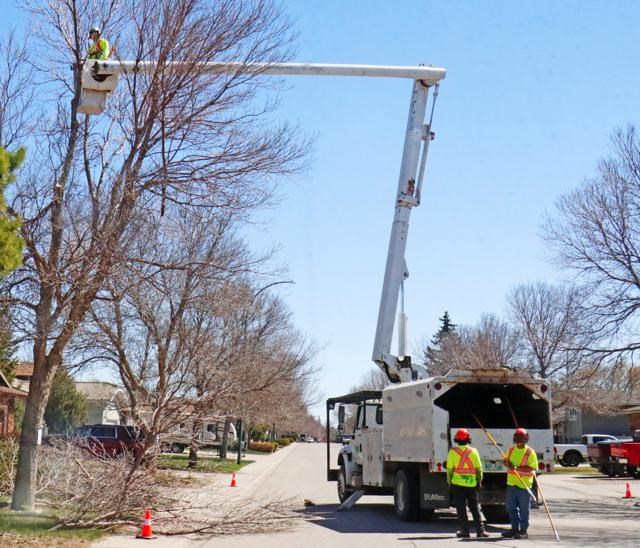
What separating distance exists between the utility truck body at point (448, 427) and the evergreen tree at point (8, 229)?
812cm

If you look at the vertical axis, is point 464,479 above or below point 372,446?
below

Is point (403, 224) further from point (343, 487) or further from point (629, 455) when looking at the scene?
point (629, 455)

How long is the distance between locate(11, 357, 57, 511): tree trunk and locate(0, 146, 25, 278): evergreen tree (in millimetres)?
4551

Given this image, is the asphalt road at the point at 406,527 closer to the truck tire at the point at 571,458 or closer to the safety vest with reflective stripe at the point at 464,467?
the safety vest with reflective stripe at the point at 464,467

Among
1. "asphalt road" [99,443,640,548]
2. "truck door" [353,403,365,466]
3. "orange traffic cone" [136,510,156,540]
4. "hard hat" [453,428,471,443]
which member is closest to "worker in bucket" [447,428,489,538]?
"hard hat" [453,428,471,443]

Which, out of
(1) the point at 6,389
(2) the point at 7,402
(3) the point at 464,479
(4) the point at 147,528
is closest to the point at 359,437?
(3) the point at 464,479

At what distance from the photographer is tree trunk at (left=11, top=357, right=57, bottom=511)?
14016 mm

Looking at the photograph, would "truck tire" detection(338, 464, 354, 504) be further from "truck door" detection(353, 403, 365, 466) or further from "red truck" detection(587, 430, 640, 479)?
"red truck" detection(587, 430, 640, 479)

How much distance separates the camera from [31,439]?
14305mm

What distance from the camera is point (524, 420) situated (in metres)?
16.6

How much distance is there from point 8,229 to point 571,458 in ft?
141

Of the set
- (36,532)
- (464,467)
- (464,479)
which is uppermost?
(464,467)

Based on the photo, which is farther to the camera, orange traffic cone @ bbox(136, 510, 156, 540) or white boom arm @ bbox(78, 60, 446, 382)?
white boom arm @ bbox(78, 60, 446, 382)

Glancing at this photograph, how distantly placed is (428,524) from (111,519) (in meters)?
6.31
